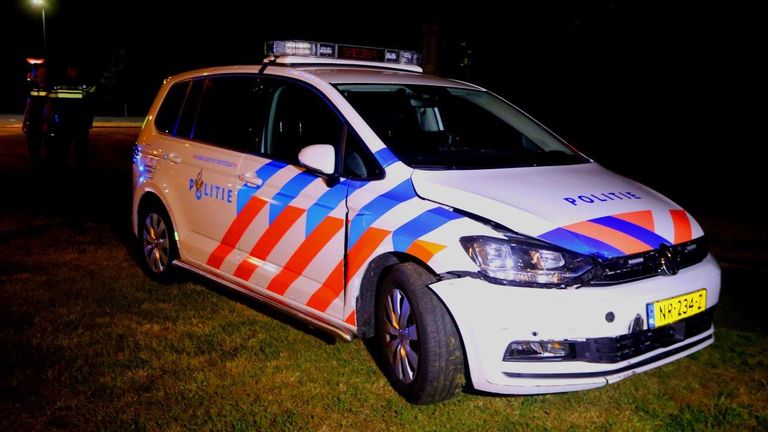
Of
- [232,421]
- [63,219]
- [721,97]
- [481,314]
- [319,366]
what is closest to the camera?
[481,314]

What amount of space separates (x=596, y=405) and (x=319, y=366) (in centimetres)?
155

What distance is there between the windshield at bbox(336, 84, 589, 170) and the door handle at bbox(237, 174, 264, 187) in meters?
0.78

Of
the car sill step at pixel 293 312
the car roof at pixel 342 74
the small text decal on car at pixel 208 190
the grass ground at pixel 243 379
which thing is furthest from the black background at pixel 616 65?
the grass ground at pixel 243 379

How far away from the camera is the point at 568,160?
186 inches

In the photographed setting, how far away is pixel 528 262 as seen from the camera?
3488mm

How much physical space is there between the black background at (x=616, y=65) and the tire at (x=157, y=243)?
19.9 feet

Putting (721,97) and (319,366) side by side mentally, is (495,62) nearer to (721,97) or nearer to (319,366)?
(721,97)

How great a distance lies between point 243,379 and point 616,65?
17.2 m

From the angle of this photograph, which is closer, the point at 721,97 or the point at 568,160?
the point at 568,160

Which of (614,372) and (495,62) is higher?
(495,62)

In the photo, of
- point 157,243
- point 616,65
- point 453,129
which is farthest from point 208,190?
point 616,65

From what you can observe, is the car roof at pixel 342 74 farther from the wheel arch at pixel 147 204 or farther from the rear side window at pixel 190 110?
the wheel arch at pixel 147 204

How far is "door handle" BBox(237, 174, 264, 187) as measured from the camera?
4793 mm

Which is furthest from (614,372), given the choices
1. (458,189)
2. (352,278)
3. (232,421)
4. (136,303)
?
(136,303)
